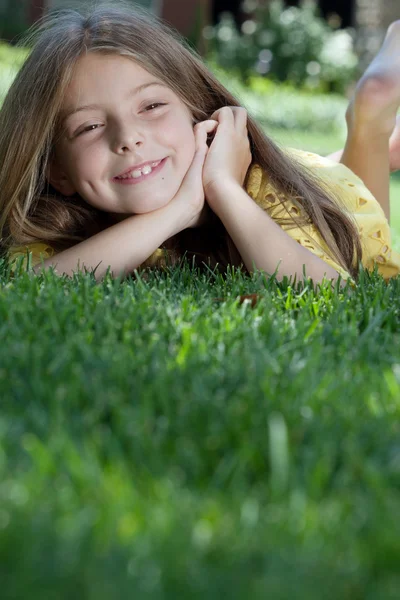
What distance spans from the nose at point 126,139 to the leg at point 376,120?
4.44 ft

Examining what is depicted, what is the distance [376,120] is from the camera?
12.9 ft

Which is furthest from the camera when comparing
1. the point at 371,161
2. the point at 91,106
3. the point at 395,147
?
the point at 395,147

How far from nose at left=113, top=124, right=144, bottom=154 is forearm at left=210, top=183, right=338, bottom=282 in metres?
0.32

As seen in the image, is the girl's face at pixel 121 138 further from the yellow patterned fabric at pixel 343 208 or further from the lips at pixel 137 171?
the yellow patterned fabric at pixel 343 208

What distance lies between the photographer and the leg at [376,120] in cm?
388

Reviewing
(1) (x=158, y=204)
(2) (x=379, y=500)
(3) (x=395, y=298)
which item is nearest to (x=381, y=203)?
(1) (x=158, y=204)

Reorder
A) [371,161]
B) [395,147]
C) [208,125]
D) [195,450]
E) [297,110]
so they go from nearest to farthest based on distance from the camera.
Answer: [195,450] → [208,125] → [371,161] → [395,147] → [297,110]

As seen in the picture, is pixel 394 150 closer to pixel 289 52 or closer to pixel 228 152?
pixel 228 152

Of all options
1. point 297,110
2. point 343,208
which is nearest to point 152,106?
point 343,208

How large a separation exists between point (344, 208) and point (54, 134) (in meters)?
1.18

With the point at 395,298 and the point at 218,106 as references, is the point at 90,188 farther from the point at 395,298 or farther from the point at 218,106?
the point at 395,298

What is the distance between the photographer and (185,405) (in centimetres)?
148

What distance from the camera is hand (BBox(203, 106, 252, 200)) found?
3.08 metres

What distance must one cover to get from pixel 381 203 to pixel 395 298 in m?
1.79
